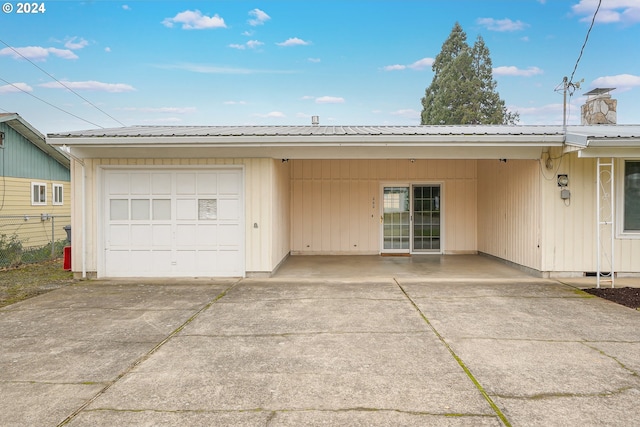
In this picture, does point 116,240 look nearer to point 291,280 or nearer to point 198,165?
point 198,165

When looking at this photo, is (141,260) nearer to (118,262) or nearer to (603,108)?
(118,262)

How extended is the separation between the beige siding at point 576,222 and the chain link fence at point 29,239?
10.8 metres

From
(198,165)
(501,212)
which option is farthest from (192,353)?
(501,212)

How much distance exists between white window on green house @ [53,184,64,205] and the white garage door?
955 cm

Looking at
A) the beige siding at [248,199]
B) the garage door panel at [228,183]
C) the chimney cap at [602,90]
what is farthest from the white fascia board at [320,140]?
the chimney cap at [602,90]

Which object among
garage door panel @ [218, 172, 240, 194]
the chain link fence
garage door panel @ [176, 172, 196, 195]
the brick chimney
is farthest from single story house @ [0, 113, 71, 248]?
the brick chimney

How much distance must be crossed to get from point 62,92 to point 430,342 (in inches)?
948

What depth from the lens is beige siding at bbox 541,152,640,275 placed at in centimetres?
750

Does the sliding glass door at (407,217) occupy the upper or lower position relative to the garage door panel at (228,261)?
upper

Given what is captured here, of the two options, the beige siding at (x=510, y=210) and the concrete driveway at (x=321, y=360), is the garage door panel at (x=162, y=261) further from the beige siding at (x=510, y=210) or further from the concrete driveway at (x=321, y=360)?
the beige siding at (x=510, y=210)

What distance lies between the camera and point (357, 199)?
446 inches

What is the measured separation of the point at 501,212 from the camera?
→ 9.57 meters

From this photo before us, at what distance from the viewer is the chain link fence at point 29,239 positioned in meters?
9.91

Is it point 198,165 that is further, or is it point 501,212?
point 501,212
